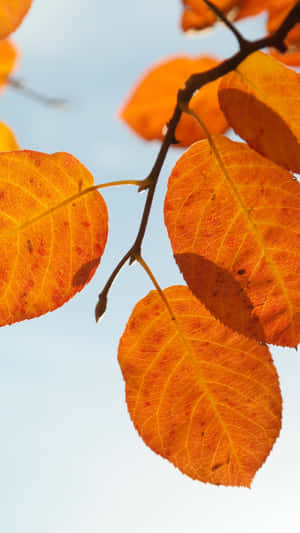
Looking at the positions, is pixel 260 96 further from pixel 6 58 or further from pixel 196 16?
pixel 6 58

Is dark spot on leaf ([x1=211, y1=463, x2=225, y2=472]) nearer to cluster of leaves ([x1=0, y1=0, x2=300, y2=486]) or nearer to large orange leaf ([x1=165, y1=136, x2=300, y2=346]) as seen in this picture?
cluster of leaves ([x1=0, y1=0, x2=300, y2=486])

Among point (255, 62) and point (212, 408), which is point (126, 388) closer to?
point (212, 408)

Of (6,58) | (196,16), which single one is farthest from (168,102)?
(6,58)

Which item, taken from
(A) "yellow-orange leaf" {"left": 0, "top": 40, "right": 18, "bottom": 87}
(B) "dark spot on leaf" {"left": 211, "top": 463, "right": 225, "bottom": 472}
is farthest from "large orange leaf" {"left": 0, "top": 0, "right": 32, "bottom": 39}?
(B) "dark spot on leaf" {"left": 211, "top": 463, "right": 225, "bottom": 472}

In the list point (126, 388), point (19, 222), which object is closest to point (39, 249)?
point (19, 222)

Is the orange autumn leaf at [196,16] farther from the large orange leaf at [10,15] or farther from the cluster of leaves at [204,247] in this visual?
the large orange leaf at [10,15]
